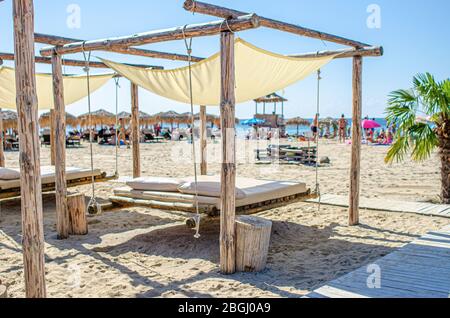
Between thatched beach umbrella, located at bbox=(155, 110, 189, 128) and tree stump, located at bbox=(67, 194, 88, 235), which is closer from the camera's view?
tree stump, located at bbox=(67, 194, 88, 235)

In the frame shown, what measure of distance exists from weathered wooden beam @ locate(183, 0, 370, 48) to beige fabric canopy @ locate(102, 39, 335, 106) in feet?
0.86

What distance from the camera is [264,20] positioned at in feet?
14.0

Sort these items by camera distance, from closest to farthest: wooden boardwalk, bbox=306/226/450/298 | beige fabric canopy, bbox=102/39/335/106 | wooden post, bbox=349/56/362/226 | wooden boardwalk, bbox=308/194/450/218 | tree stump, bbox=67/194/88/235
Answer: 1. wooden boardwalk, bbox=306/226/450/298
2. beige fabric canopy, bbox=102/39/335/106
3. tree stump, bbox=67/194/88/235
4. wooden post, bbox=349/56/362/226
5. wooden boardwalk, bbox=308/194/450/218

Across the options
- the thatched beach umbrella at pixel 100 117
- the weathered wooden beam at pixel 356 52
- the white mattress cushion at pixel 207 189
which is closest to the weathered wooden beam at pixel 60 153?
the white mattress cushion at pixel 207 189

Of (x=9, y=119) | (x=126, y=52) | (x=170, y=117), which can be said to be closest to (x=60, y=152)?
(x=126, y=52)

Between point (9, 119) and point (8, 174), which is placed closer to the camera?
point (8, 174)

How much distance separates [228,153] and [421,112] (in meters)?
4.18

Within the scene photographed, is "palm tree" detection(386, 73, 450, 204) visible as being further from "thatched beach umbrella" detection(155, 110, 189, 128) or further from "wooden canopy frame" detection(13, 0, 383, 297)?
"thatched beach umbrella" detection(155, 110, 189, 128)

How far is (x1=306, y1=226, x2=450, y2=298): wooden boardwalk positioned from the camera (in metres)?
3.34

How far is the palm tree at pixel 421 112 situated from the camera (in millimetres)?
6844

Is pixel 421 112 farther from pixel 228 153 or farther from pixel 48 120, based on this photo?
pixel 48 120

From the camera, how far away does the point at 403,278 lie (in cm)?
366

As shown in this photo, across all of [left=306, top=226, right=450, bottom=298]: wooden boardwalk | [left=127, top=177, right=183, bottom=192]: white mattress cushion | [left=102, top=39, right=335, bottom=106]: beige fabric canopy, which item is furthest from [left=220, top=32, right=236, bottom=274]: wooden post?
[left=127, top=177, right=183, bottom=192]: white mattress cushion
